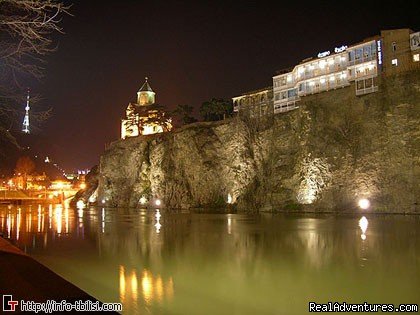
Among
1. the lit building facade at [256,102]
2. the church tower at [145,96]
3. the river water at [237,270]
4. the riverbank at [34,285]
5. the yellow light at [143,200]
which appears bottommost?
the river water at [237,270]

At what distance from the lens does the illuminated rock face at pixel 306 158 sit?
41.6 metres

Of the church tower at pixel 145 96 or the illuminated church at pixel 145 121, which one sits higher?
the church tower at pixel 145 96

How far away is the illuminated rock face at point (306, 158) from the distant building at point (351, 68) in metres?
1.81

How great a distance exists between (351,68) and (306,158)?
13.2 meters

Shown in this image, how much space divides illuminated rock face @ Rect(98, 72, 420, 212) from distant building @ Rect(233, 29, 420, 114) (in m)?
1.81

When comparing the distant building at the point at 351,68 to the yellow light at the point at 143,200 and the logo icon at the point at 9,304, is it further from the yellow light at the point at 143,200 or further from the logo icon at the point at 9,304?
the logo icon at the point at 9,304

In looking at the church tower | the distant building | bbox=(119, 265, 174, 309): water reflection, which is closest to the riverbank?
bbox=(119, 265, 174, 309): water reflection

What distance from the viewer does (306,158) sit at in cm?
4881

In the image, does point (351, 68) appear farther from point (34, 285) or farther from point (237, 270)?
point (34, 285)

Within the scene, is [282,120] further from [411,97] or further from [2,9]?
[2,9]

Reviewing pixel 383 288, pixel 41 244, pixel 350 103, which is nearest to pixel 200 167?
pixel 350 103

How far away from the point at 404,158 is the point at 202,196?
104ft

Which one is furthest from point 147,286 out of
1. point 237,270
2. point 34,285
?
point 34,285

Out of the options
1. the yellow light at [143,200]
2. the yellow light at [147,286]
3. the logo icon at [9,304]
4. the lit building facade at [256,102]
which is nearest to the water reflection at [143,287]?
the yellow light at [147,286]
